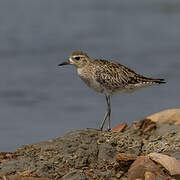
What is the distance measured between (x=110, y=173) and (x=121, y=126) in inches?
236

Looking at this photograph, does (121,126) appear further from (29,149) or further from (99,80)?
(29,149)

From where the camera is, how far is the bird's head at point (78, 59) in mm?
16906

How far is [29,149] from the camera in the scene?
13.6m

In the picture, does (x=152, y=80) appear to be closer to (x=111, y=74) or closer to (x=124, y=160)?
(x=111, y=74)

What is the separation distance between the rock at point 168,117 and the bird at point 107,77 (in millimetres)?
2619

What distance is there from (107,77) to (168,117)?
13.7 feet

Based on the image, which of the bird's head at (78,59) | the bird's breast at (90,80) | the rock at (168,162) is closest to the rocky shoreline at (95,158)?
the rock at (168,162)

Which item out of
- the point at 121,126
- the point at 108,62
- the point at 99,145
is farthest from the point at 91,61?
the point at 99,145

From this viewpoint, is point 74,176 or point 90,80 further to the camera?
point 90,80

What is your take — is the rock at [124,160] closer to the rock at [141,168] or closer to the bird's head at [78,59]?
the rock at [141,168]

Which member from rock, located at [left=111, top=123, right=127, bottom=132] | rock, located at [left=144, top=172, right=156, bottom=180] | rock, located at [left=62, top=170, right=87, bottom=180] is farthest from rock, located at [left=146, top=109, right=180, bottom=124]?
rock, located at [left=144, top=172, right=156, bottom=180]

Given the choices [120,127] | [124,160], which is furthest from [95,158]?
[120,127]

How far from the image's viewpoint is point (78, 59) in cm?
1697

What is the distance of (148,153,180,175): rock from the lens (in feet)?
38.0
